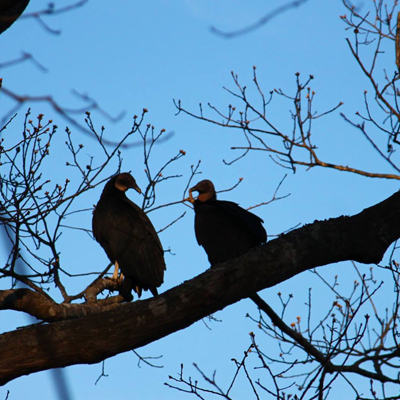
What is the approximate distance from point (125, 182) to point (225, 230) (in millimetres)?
1168

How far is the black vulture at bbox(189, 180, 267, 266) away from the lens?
3.84m

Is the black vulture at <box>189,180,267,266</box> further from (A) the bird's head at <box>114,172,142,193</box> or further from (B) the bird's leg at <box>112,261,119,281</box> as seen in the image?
(A) the bird's head at <box>114,172,142,193</box>

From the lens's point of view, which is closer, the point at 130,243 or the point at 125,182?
the point at 130,243

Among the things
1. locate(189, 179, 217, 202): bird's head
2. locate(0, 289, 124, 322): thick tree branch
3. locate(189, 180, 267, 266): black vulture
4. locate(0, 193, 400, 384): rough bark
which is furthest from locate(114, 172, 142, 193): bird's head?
locate(0, 193, 400, 384): rough bark

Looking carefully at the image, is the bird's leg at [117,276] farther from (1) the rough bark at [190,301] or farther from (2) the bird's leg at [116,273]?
(1) the rough bark at [190,301]

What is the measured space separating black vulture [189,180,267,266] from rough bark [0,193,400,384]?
4.07 feet

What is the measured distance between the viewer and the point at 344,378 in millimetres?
2229

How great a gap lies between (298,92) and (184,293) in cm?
188

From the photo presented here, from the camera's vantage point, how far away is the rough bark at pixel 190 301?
2.13m

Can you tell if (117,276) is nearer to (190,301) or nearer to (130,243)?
(130,243)

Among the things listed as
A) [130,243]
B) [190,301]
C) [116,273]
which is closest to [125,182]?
[130,243]

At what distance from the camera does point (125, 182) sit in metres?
4.74

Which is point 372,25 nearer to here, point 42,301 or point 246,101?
point 246,101

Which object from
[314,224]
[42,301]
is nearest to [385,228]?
[314,224]
